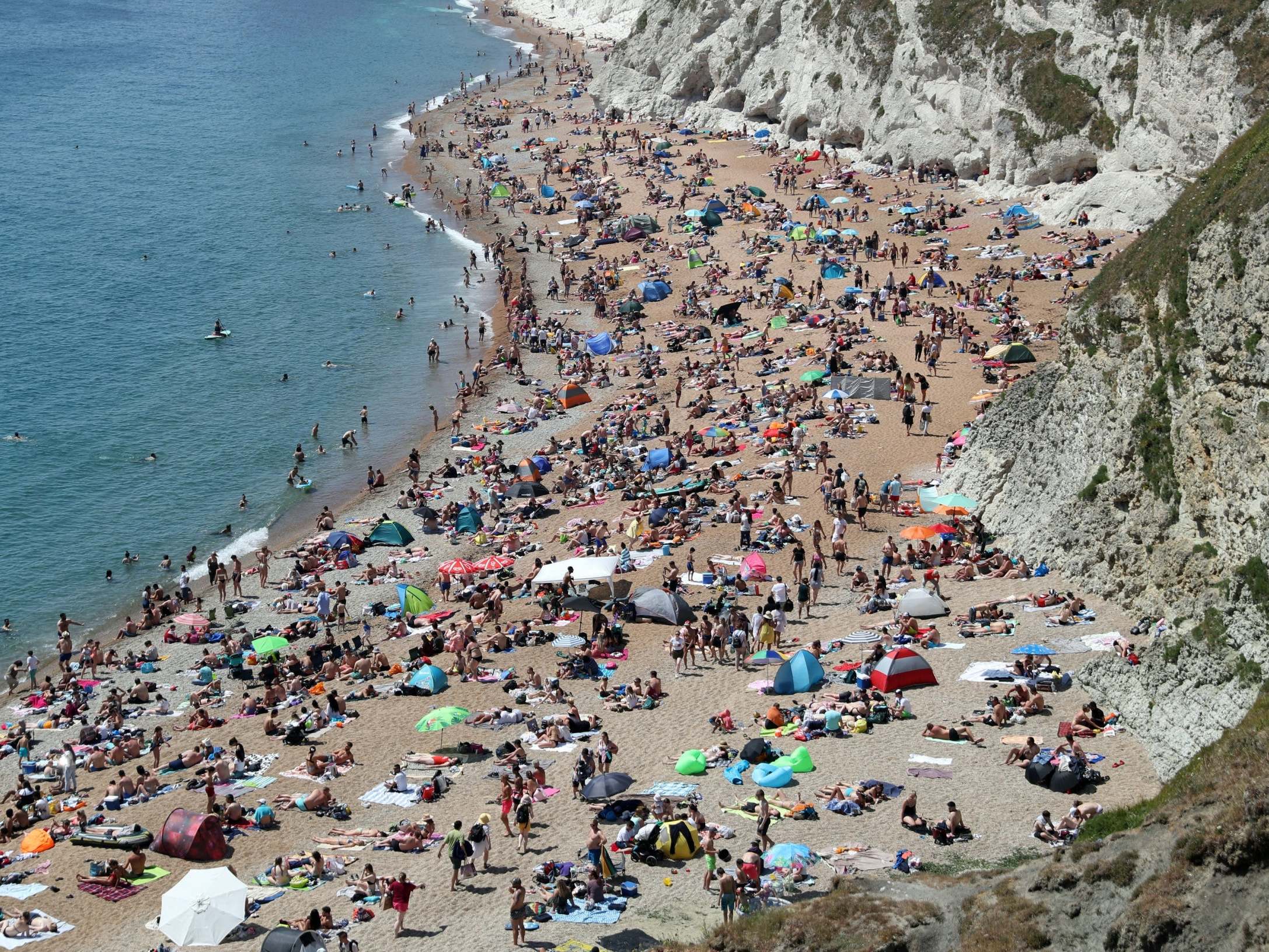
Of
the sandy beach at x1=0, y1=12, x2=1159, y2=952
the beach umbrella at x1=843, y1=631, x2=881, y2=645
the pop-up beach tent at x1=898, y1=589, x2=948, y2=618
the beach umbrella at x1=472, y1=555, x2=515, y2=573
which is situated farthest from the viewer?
the beach umbrella at x1=472, y1=555, x2=515, y2=573

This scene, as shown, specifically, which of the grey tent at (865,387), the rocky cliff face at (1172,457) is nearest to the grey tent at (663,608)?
the rocky cliff face at (1172,457)

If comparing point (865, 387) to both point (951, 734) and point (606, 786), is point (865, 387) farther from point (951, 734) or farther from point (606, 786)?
point (606, 786)

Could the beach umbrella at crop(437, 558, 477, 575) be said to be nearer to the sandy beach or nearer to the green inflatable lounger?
the sandy beach

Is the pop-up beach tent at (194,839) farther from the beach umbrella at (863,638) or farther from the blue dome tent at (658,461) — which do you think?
the blue dome tent at (658,461)

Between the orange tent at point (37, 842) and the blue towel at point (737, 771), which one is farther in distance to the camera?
the orange tent at point (37, 842)

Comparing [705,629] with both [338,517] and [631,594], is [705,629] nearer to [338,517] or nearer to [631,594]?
[631,594]

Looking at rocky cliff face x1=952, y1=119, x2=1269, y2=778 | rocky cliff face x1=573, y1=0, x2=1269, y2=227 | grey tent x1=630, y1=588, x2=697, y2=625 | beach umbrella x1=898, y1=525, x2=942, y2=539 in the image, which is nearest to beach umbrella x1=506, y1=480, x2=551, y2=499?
grey tent x1=630, y1=588, x2=697, y2=625
